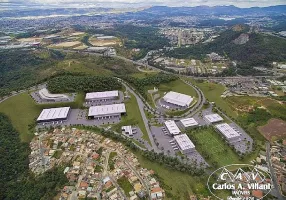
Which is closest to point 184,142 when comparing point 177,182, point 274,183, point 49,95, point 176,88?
point 177,182

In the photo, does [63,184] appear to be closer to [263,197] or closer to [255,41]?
[263,197]

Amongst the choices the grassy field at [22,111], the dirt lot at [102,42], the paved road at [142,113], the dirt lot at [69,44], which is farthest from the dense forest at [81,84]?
the dirt lot at [102,42]

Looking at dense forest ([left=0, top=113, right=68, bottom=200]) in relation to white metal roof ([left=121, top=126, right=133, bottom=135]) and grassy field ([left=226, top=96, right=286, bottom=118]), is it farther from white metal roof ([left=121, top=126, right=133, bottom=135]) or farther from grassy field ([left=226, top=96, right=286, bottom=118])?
grassy field ([left=226, top=96, right=286, bottom=118])

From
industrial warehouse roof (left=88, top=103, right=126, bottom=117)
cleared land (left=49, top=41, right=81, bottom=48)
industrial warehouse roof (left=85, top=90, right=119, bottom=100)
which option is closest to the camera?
industrial warehouse roof (left=88, top=103, right=126, bottom=117)

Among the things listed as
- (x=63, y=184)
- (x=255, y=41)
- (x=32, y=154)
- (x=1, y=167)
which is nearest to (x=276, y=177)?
(x=63, y=184)

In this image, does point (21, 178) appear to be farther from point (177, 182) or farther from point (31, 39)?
point (31, 39)

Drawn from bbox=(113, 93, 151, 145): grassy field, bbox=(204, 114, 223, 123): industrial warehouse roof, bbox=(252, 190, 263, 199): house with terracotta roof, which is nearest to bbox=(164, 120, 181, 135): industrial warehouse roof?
bbox=(113, 93, 151, 145): grassy field
